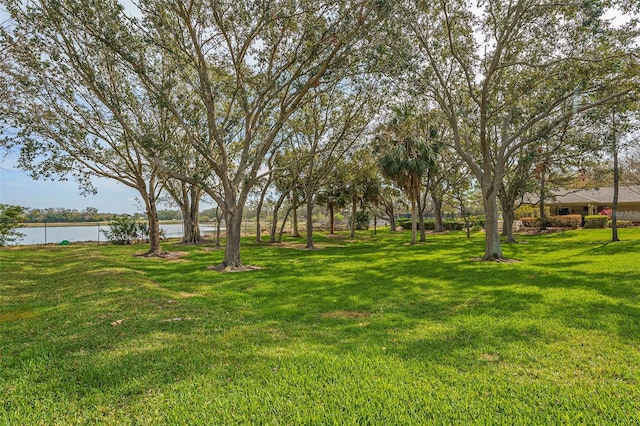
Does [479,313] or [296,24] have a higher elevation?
[296,24]

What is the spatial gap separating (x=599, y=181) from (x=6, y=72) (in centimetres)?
3315

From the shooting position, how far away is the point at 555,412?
9.53 feet

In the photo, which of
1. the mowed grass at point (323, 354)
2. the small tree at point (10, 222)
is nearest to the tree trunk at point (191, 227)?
the small tree at point (10, 222)

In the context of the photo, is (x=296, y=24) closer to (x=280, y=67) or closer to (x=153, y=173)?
(x=280, y=67)

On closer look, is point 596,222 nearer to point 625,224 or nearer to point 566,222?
point 566,222

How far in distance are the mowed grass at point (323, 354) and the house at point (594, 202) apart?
34.0 metres

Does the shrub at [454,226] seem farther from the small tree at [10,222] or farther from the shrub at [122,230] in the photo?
the small tree at [10,222]

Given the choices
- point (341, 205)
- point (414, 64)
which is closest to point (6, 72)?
point (414, 64)

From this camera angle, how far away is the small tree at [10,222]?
20.8m

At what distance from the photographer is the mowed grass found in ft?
9.79

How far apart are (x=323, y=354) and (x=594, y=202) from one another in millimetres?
42910

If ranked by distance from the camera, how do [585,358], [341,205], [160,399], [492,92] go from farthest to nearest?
[341,205] < [492,92] < [585,358] < [160,399]

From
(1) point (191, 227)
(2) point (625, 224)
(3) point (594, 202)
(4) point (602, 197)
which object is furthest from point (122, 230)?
(4) point (602, 197)

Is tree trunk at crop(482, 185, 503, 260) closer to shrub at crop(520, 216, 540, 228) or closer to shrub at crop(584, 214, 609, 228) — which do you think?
shrub at crop(584, 214, 609, 228)
